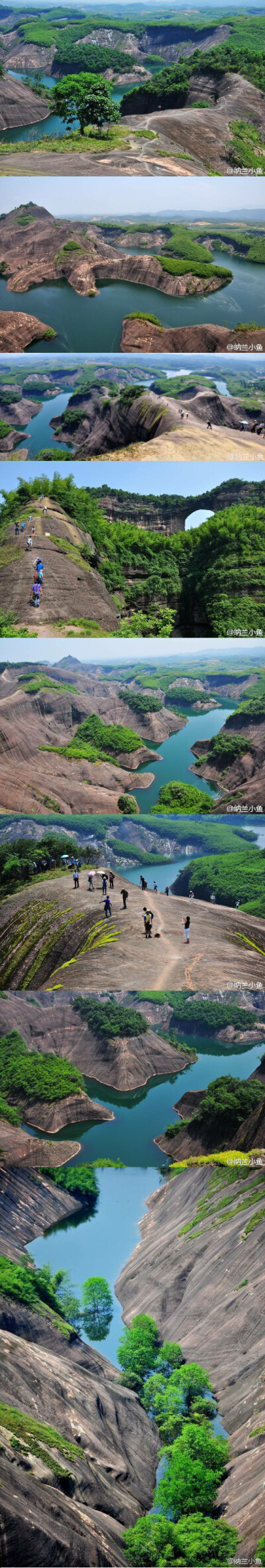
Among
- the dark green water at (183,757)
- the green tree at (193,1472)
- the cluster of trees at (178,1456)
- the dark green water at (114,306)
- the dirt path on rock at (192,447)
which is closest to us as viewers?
the cluster of trees at (178,1456)

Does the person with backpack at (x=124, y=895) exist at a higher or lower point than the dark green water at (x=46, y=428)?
lower

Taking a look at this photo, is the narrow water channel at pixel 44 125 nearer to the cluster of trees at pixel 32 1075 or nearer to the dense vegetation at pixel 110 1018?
the dense vegetation at pixel 110 1018

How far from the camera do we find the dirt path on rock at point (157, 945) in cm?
1313

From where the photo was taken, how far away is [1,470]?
46.1ft

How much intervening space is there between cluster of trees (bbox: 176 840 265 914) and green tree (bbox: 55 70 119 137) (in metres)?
8.51

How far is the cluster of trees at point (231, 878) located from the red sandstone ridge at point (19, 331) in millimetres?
6475

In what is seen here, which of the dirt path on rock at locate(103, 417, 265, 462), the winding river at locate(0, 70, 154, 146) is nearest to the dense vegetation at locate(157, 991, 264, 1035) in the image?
the dirt path on rock at locate(103, 417, 265, 462)

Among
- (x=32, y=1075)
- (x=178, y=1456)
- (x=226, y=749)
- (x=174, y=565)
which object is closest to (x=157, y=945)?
(x=32, y=1075)

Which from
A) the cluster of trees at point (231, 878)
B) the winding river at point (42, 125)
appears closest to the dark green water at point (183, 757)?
the cluster of trees at point (231, 878)

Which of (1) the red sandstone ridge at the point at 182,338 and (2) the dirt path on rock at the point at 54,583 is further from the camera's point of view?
(1) the red sandstone ridge at the point at 182,338

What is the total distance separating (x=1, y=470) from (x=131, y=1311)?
9.56 meters

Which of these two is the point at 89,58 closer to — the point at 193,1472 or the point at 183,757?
the point at 183,757

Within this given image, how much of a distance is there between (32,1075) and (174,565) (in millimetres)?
6182

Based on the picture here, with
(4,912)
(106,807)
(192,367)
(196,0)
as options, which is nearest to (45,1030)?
(4,912)
